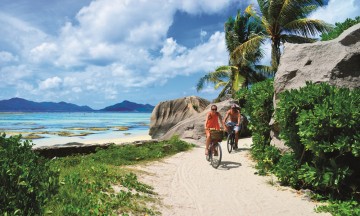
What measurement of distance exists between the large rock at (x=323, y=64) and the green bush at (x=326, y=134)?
A: 136 cm

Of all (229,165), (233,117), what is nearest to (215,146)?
(229,165)

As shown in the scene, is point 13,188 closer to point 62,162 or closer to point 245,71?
point 62,162

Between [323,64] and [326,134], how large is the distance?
3.16 m

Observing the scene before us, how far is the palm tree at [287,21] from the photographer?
29.3 m

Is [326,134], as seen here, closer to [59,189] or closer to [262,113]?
[262,113]

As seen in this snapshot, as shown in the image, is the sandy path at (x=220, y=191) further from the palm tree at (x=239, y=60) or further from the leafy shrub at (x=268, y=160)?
the palm tree at (x=239, y=60)

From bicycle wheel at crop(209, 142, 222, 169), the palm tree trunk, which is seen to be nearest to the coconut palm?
the palm tree trunk

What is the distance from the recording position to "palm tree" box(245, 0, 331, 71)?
2928 centimetres

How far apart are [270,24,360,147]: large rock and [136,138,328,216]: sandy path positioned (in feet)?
6.19

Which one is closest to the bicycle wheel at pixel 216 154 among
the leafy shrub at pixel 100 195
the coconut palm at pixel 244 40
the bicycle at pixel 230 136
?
the bicycle at pixel 230 136

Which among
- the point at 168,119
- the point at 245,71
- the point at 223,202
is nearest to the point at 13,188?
the point at 223,202

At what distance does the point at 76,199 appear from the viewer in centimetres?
654

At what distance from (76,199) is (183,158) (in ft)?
27.5

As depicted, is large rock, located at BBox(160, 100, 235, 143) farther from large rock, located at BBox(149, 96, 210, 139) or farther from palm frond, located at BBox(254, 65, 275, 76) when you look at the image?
palm frond, located at BBox(254, 65, 275, 76)
